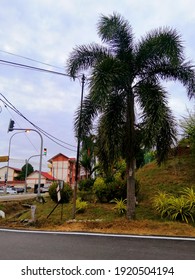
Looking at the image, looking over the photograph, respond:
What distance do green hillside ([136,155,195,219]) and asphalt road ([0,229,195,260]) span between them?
373 centimetres

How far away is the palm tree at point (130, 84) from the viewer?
10227mm

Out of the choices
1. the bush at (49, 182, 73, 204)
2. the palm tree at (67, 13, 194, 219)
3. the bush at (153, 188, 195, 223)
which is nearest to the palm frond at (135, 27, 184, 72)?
the palm tree at (67, 13, 194, 219)

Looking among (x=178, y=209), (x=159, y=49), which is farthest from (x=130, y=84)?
(x=178, y=209)

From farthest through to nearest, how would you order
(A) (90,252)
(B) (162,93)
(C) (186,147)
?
(C) (186,147), (B) (162,93), (A) (90,252)

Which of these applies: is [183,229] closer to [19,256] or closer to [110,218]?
[110,218]

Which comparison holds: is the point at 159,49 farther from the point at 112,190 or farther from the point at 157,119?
the point at 112,190

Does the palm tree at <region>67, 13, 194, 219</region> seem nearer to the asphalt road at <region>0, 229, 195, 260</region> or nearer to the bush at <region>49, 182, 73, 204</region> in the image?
the asphalt road at <region>0, 229, 195, 260</region>

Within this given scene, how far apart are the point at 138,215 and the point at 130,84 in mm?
5302

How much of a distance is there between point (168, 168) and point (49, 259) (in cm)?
1270

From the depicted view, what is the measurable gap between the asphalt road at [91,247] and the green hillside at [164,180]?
12.2 ft

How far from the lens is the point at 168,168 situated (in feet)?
56.8

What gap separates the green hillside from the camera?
13.0 m

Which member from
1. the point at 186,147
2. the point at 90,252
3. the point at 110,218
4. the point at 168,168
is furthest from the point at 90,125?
the point at 186,147

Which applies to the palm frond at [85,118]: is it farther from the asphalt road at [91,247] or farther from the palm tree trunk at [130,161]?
the asphalt road at [91,247]
